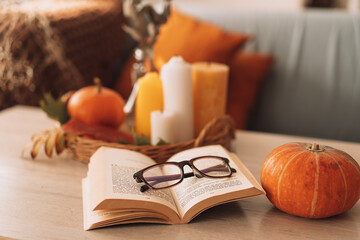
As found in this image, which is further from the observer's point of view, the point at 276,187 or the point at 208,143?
the point at 208,143

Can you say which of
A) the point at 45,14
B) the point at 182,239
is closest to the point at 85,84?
the point at 45,14

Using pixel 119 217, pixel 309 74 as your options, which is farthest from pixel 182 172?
pixel 309 74

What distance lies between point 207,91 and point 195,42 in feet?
2.16

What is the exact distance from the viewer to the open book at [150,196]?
0.58 m

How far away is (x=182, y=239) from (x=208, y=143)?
1.08ft

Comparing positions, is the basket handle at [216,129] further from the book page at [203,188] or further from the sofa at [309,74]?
the sofa at [309,74]

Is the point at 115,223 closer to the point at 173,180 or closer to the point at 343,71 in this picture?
the point at 173,180

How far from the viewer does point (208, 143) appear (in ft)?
2.85

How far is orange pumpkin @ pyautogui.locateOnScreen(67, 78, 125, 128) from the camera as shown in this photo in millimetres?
972

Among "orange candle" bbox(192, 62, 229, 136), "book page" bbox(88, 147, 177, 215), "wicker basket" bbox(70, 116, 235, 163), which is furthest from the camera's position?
"orange candle" bbox(192, 62, 229, 136)

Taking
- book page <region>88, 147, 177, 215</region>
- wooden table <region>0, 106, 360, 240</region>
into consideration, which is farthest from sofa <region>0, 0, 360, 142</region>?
book page <region>88, 147, 177, 215</region>

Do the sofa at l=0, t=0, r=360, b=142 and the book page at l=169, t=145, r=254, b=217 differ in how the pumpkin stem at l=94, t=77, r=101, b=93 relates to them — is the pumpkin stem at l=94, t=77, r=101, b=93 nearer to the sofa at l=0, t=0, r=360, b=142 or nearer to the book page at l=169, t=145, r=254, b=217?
the book page at l=169, t=145, r=254, b=217

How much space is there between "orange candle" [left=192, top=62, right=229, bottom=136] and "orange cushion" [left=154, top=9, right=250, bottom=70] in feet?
1.86

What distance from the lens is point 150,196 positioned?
0.60 metres
